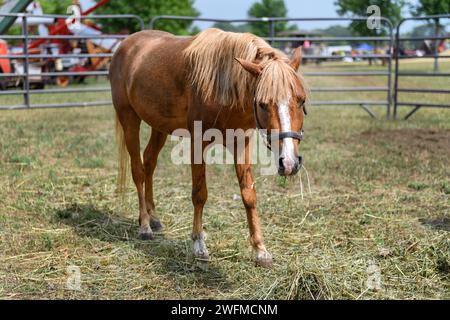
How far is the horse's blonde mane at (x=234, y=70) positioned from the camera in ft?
9.25

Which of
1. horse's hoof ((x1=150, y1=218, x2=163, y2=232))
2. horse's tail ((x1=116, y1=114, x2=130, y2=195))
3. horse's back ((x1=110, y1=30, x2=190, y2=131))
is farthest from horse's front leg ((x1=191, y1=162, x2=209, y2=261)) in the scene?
horse's tail ((x1=116, y1=114, x2=130, y2=195))

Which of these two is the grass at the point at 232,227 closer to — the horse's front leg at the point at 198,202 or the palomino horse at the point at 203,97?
the horse's front leg at the point at 198,202

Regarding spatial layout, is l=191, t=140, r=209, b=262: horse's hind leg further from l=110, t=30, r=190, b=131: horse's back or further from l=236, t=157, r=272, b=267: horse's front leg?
l=110, t=30, r=190, b=131: horse's back

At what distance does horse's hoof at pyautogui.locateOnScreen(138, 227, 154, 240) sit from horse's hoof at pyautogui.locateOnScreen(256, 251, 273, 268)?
3.57 ft

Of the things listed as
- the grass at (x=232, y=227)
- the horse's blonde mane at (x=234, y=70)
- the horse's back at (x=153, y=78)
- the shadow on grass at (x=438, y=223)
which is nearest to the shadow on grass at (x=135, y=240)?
the grass at (x=232, y=227)

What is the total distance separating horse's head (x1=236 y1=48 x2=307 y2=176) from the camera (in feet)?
8.89

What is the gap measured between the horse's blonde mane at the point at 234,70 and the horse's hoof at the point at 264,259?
103 cm

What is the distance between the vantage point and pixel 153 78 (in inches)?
159

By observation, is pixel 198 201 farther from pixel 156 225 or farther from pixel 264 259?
pixel 156 225

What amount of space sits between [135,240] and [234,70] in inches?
67.9

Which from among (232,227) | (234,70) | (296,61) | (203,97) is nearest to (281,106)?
(296,61)

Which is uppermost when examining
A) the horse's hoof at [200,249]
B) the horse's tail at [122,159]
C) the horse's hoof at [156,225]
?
the horse's tail at [122,159]

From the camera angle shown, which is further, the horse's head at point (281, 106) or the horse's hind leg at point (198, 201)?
the horse's hind leg at point (198, 201)
